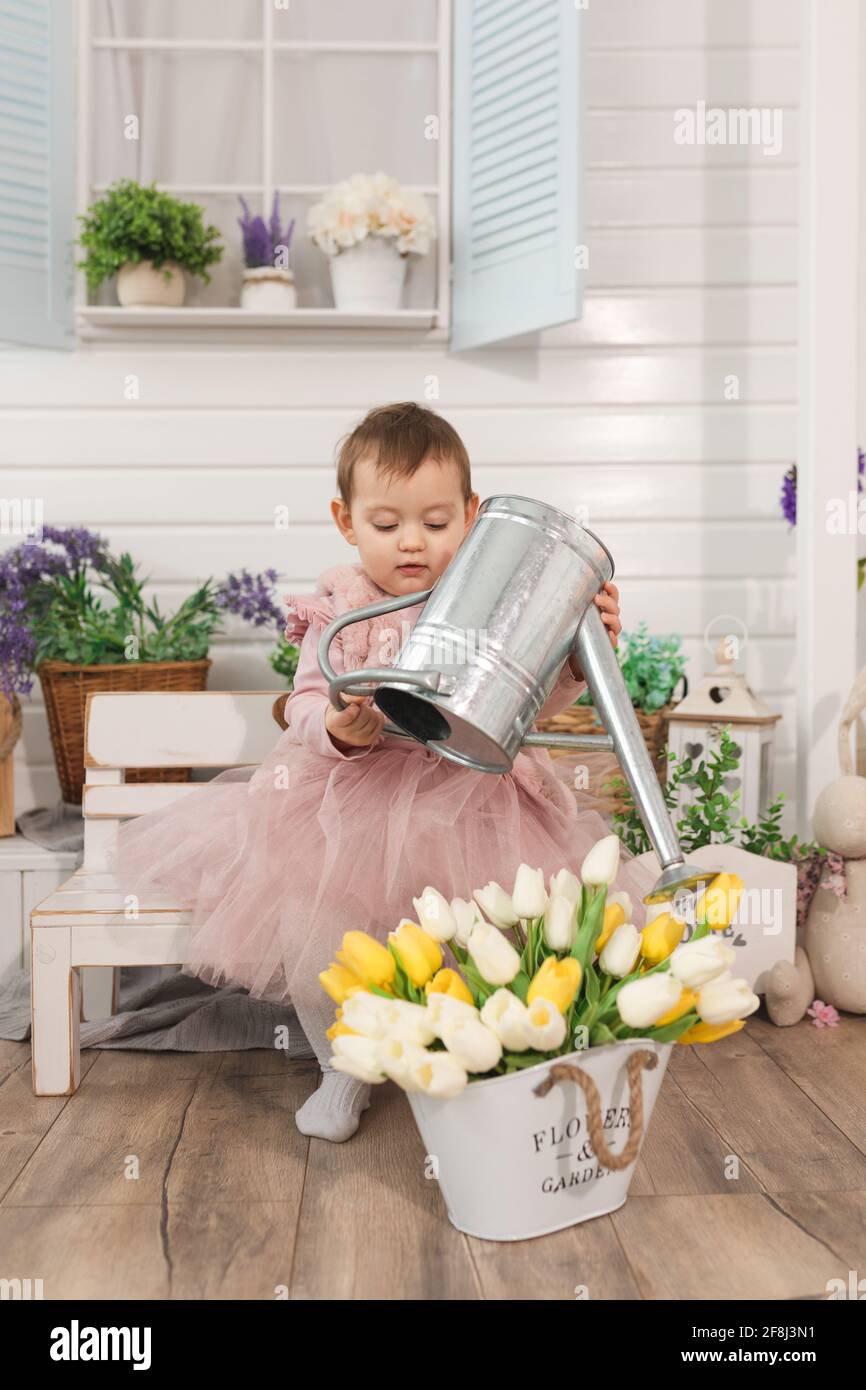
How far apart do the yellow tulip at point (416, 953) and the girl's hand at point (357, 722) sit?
1.00 ft

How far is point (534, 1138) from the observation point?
120cm

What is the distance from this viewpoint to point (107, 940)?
1690mm

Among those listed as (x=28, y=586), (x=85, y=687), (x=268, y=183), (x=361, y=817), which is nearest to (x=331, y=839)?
(x=361, y=817)

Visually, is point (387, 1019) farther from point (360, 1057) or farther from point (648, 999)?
point (648, 999)

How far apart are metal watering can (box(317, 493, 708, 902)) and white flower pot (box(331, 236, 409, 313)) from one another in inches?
50.4

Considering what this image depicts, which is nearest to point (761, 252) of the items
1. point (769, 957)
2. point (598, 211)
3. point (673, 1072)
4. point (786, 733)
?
point (598, 211)

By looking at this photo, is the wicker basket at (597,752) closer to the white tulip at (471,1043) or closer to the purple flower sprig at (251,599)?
the purple flower sprig at (251,599)

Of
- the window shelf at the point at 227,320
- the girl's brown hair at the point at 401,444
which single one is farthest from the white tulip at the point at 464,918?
the window shelf at the point at 227,320

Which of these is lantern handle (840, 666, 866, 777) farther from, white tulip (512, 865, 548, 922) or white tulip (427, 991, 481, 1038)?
white tulip (427, 991, 481, 1038)

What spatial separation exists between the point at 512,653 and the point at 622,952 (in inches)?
12.9

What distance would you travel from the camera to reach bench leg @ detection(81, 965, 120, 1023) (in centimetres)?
205

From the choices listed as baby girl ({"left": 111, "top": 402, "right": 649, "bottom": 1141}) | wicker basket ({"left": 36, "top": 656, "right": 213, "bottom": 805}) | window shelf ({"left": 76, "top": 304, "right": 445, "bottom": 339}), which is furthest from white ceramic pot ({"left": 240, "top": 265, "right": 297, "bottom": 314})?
baby girl ({"left": 111, "top": 402, "right": 649, "bottom": 1141})

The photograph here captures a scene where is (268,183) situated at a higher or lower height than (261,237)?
higher
